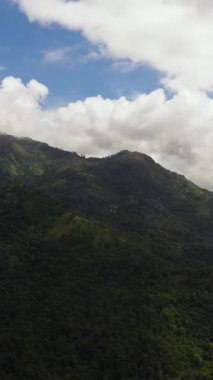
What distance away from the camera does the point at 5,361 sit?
188 m

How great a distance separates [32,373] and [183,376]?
49991 mm

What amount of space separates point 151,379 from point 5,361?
151ft

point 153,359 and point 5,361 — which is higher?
point 153,359

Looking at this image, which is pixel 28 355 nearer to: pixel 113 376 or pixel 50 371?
pixel 50 371

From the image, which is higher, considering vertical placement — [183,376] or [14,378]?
[183,376]

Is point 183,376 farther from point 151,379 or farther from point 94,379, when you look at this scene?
point 94,379

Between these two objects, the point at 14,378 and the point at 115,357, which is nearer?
the point at 14,378

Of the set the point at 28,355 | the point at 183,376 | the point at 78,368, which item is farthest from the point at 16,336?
the point at 183,376

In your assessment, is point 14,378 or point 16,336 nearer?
point 14,378

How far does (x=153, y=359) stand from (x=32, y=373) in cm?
4078

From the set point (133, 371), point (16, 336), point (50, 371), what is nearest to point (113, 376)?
point (133, 371)

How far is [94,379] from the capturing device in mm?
188375

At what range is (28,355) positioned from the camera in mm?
189625

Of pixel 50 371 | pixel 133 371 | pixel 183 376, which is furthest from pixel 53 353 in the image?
pixel 183 376
